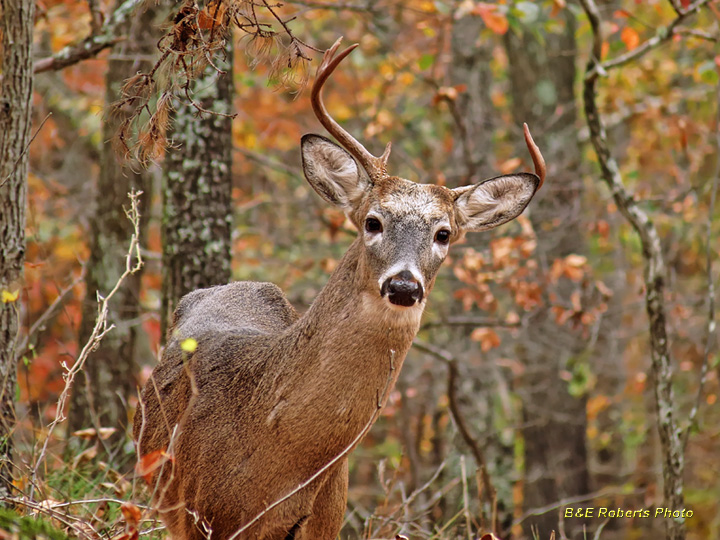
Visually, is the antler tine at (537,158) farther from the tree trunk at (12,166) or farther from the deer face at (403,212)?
the tree trunk at (12,166)

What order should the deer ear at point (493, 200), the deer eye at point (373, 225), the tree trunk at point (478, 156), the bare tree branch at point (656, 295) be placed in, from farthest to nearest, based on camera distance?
the tree trunk at point (478, 156), the bare tree branch at point (656, 295), the deer ear at point (493, 200), the deer eye at point (373, 225)

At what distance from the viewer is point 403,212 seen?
437 cm

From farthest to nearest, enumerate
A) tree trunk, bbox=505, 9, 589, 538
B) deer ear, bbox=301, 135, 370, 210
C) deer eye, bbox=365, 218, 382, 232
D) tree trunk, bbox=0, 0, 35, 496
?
tree trunk, bbox=505, 9, 589, 538
deer ear, bbox=301, 135, 370, 210
deer eye, bbox=365, 218, 382, 232
tree trunk, bbox=0, 0, 35, 496

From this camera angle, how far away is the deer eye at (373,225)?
4344 mm

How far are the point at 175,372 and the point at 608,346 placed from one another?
27.1 ft

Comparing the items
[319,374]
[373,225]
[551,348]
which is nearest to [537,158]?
[373,225]

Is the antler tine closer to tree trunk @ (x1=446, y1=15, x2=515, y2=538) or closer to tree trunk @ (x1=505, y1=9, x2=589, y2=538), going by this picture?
tree trunk @ (x1=446, y1=15, x2=515, y2=538)

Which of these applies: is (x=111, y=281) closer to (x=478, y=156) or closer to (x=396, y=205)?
(x=396, y=205)

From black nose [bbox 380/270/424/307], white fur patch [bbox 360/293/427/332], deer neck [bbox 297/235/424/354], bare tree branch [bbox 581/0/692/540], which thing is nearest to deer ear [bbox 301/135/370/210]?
deer neck [bbox 297/235/424/354]

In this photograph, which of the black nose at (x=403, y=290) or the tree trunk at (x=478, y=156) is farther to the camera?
the tree trunk at (x=478, y=156)

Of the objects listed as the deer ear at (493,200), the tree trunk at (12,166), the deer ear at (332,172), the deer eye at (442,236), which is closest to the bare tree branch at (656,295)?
the deer ear at (493,200)

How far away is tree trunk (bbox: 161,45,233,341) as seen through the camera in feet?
18.7

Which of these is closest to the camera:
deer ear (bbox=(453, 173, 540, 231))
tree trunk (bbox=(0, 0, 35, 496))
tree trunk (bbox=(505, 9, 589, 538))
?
tree trunk (bbox=(0, 0, 35, 496))

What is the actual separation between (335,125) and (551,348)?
22.6ft
